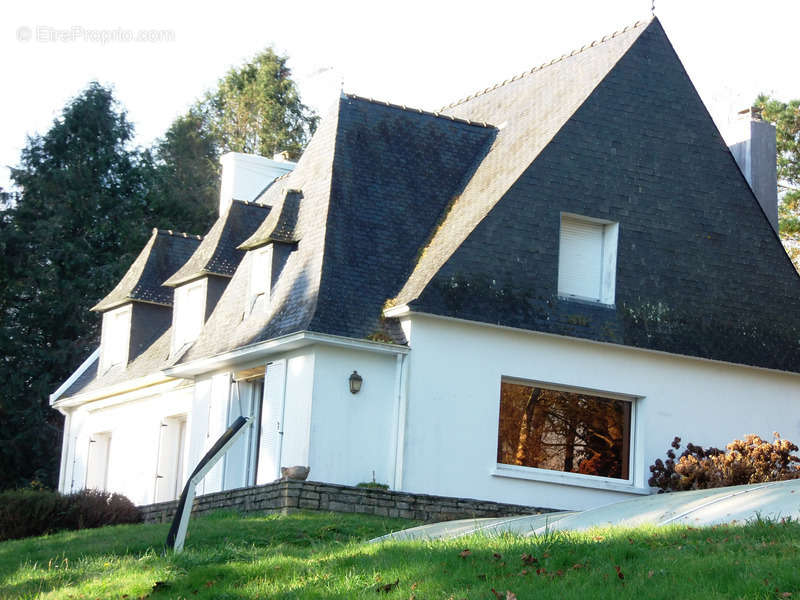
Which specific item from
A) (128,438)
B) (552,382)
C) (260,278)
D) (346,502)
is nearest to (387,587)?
(346,502)

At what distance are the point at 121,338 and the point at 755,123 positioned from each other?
46.5 feet

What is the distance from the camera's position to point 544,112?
22031 mm

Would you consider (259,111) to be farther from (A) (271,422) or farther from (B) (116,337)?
(A) (271,422)

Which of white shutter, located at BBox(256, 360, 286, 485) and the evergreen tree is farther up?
the evergreen tree

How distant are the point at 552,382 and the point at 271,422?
4.51 m

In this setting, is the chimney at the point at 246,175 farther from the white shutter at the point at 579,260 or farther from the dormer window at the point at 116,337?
the white shutter at the point at 579,260

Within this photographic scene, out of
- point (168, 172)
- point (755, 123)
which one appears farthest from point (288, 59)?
point (755, 123)

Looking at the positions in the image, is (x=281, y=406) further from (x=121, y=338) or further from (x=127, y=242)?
(x=127, y=242)

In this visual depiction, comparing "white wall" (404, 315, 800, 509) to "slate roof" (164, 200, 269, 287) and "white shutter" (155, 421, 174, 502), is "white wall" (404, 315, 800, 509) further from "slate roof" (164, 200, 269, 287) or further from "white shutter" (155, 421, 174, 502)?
"white shutter" (155, 421, 174, 502)

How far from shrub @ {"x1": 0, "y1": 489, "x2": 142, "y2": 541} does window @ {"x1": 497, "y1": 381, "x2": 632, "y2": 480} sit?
6.04m

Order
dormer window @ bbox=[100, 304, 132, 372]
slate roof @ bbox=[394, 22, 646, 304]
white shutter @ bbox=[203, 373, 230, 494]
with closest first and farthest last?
slate roof @ bbox=[394, 22, 646, 304]
white shutter @ bbox=[203, 373, 230, 494]
dormer window @ bbox=[100, 304, 132, 372]

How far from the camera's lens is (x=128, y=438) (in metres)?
25.9

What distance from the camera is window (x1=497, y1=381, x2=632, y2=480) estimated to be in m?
19.5

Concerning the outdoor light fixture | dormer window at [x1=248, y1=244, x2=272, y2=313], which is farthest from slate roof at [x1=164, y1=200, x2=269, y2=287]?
the outdoor light fixture
